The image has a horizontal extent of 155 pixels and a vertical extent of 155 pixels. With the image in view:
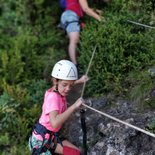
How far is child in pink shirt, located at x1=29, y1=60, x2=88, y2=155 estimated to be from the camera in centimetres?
521

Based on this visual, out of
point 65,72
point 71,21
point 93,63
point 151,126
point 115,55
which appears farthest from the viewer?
point 71,21

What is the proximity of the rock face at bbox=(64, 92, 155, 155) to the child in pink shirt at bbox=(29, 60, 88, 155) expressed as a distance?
329 mm

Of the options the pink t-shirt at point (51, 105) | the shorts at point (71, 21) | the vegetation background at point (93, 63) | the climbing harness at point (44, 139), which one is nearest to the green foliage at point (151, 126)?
the vegetation background at point (93, 63)

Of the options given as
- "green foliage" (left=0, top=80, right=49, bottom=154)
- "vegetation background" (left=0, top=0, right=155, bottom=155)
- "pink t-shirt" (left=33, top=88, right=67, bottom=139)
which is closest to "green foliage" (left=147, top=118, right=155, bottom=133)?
"vegetation background" (left=0, top=0, right=155, bottom=155)

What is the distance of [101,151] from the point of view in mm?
5516

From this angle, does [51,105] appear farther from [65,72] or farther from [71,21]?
[71,21]

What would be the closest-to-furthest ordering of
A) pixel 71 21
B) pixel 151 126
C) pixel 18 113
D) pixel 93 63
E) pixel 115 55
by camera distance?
pixel 151 126 → pixel 115 55 → pixel 93 63 → pixel 18 113 → pixel 71 21

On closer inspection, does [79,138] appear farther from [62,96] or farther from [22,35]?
[22,35]

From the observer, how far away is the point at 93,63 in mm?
6469

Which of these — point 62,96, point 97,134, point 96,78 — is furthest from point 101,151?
point 96,78

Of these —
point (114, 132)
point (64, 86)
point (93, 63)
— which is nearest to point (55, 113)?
point (64, 86)

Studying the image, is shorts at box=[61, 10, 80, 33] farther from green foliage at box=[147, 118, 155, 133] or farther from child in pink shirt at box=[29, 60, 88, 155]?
green foliage at box=[147, 118, 155, 133]

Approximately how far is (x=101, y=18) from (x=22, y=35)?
209 cm

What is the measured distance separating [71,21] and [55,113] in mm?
3250
